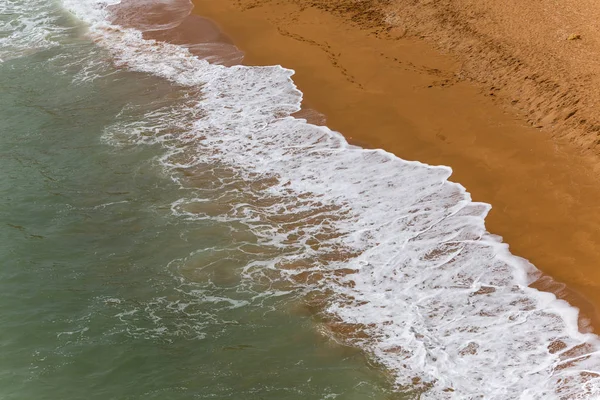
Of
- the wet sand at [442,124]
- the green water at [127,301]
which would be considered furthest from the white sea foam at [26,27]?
the green water at [127,301]

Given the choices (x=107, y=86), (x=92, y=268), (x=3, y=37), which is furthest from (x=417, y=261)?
(x=3, y=37)

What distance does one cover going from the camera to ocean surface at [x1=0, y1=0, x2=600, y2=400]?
24.0 feet

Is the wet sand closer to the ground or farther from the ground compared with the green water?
farther from the ground

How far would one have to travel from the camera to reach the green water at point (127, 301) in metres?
7.34

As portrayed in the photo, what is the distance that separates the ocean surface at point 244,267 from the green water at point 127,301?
0.03 metres

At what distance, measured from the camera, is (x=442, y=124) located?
1094cm

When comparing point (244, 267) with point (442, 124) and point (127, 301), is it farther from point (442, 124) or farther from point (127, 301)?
point (442, 124)

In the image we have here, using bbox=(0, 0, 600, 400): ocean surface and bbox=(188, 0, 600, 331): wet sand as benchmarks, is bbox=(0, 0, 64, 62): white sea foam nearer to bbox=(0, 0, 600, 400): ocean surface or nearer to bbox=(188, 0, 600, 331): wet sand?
bbox=(0, 0, 600, 400): ocean surface

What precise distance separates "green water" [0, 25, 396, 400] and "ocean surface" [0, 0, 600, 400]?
0.03m

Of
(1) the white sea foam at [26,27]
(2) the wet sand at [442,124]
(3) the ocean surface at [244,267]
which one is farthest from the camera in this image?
(1) the white sea foam at [26,27]

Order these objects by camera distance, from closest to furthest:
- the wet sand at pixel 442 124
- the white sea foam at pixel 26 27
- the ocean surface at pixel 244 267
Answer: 1. the ocean surface at pixel 244 267
2. the wet sand at pixel 442 124
3. the white sea foam at pixel 26 27

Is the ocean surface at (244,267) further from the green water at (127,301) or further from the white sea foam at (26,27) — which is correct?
the white sea foam at (26,27)

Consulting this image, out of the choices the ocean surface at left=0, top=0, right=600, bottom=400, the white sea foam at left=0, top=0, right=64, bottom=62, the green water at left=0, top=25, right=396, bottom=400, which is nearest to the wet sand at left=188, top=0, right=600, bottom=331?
the ocean surface at left=0, top=0, right=600, bottom=400

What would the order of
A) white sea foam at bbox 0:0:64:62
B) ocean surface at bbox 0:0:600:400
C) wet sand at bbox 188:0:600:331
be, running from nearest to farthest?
1. ocean surface at bbox 0:0:600:400
2. wet sand at bbox 188:0:600:331
3. white sea foam at bbox 0:0:64:62
